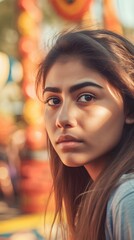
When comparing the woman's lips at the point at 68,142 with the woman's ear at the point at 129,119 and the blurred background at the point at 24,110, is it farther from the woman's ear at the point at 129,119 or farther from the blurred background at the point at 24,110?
the blurred background at the point at 24,110

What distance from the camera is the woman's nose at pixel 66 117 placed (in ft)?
3.58

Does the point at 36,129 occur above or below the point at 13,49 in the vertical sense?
below

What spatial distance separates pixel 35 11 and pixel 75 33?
345cm

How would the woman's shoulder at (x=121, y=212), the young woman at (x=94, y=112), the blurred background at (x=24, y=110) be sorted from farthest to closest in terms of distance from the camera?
1. the blurred background at (x=24, y=110)
2. the young woman at (x=94, y=112)
3. the woman's shoulder at (x=121, y=212)

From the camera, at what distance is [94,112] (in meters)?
1.11

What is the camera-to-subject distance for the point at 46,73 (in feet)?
4.06

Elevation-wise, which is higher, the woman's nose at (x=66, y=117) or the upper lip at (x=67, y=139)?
the woman's nose at (x=66, y=117)

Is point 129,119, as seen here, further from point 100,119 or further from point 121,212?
point 121,212

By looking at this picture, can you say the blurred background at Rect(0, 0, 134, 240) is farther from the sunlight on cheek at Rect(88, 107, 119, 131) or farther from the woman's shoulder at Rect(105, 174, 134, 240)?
the woman's shoulder at Rect(105, 174, 134, 240)

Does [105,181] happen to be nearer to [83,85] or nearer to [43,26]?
[83,85]

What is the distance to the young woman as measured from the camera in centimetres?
108

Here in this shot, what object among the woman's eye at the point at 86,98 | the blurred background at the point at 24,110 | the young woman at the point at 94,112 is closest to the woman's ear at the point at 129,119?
the young woman at the point at 94,112

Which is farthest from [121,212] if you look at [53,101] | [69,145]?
[53,101]

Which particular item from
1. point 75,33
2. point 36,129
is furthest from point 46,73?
point 36,129
